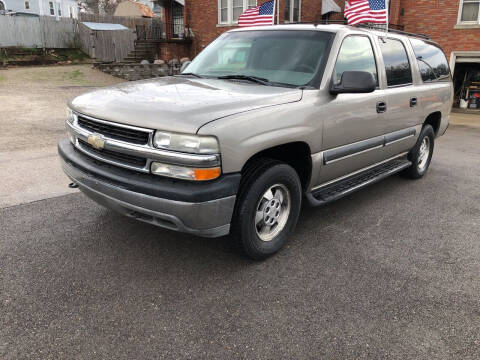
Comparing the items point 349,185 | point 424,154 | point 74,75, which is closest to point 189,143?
point 349,185

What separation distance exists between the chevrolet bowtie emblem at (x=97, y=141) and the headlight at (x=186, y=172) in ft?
1.87

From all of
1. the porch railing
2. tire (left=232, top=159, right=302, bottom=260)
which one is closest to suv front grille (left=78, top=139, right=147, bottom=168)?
tire (left=232, top=159, right=302, bottom=260)

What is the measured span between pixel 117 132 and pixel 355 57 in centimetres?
249

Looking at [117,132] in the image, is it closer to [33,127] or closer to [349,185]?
[349,185]

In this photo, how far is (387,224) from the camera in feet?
14.3

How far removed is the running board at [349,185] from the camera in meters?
3.90

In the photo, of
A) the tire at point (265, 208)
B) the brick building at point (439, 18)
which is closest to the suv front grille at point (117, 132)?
the tire at point (265, 208)

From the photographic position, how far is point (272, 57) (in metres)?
4.01

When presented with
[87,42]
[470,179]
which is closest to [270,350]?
[470,179]

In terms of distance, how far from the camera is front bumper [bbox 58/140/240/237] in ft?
9.02

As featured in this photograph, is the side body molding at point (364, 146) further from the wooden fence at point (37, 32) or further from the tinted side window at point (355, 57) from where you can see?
the wooden fence at point (37, 32)

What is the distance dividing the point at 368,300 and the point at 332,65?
2.08 metres

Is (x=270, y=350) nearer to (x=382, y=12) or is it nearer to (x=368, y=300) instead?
(x=368, y=300)

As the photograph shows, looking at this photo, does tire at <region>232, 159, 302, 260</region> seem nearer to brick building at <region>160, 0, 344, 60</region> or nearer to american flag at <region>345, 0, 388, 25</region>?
american flag at <region>345, 0, 388, 25</region>
